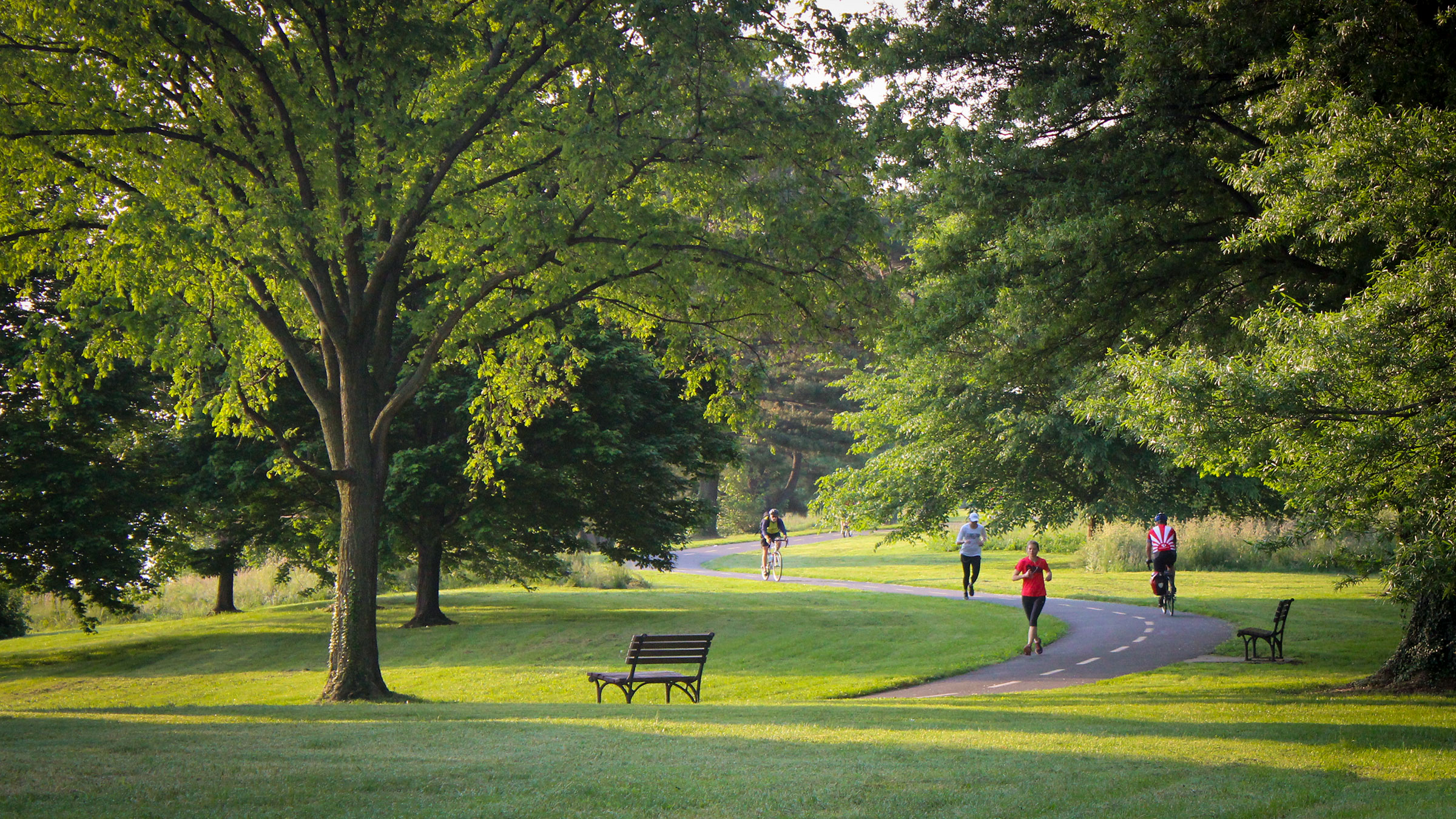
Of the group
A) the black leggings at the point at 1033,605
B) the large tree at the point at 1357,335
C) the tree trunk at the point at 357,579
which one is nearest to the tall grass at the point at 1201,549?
the black leggings at the point at 1033,605

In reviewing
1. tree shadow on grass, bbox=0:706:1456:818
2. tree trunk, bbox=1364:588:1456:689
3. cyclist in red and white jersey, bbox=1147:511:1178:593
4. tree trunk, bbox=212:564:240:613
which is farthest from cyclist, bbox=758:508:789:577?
tree shadow on grass, bbox=0:706:1456:818

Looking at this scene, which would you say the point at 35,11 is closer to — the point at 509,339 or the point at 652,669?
the point at 509,339

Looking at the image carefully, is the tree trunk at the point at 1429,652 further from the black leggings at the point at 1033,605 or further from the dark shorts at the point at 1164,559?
the dark shorts at the point at 1164,559

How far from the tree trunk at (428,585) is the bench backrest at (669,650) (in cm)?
1196

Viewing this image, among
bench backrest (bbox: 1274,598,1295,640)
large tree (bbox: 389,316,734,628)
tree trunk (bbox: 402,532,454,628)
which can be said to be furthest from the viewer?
tree trunk (bbox: 402,532,454,628)

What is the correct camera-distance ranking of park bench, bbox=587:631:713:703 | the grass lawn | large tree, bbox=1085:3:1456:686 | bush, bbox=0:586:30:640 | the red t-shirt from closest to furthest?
the grass lawn < large tree, bbox=1085:3:1456:686 < park bench, bbox=587:631:713:703 < the red t-shirt < bush, bbox=0:586:30:640

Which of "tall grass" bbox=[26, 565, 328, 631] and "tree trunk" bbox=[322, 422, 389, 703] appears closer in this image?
"tree trunk" bbox=[322, 422, 389, 703]

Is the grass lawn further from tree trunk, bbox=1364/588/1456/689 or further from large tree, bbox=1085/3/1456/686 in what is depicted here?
large tree, bbox=1085/3/1456/686

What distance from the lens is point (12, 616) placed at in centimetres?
2677

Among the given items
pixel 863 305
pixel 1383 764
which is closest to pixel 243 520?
pixel 863 305

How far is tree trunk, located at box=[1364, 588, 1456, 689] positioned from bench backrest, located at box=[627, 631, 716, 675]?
335 inches

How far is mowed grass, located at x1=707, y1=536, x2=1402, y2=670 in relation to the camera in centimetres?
1800

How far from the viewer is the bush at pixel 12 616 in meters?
26.3

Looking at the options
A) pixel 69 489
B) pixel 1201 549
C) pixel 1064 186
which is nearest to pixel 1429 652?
pixel 1064 186
